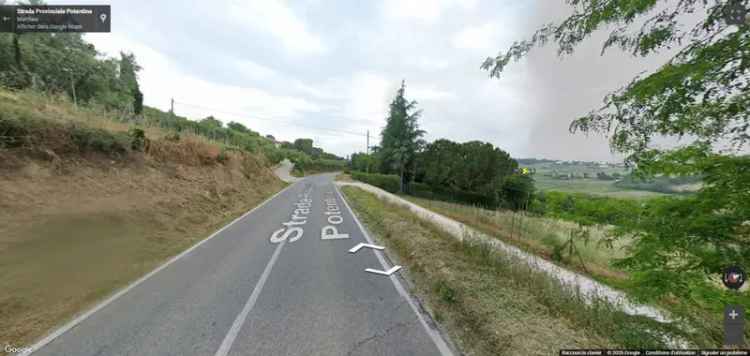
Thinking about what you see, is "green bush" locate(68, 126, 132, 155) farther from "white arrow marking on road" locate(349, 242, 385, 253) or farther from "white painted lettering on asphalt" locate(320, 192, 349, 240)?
"white arrow marking on road" locate(349, 242, 385, 253)

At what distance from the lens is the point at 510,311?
3023 mm

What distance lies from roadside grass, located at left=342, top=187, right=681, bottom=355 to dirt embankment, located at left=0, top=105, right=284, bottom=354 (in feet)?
16.1

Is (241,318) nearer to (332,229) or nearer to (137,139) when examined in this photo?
(332,229)

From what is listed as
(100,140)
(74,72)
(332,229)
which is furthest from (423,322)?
(74,72)

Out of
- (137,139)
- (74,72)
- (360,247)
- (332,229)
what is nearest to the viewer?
(360,247)

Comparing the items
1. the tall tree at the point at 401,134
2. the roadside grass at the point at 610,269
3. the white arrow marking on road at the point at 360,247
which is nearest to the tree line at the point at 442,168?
the tall tree at the point at 401,134

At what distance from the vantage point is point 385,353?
2516mm

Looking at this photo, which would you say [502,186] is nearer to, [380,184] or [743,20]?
[380,184]

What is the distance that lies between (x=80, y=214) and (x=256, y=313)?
19.2 feet

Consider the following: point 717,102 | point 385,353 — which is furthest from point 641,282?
point 385,353

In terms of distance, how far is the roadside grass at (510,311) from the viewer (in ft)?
8.14

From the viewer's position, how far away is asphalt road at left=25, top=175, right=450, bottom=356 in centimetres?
257

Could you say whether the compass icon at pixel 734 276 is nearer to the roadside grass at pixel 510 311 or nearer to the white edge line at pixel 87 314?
the roadside grass at pixel 510 311

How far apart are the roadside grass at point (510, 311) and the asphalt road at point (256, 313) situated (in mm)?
458
